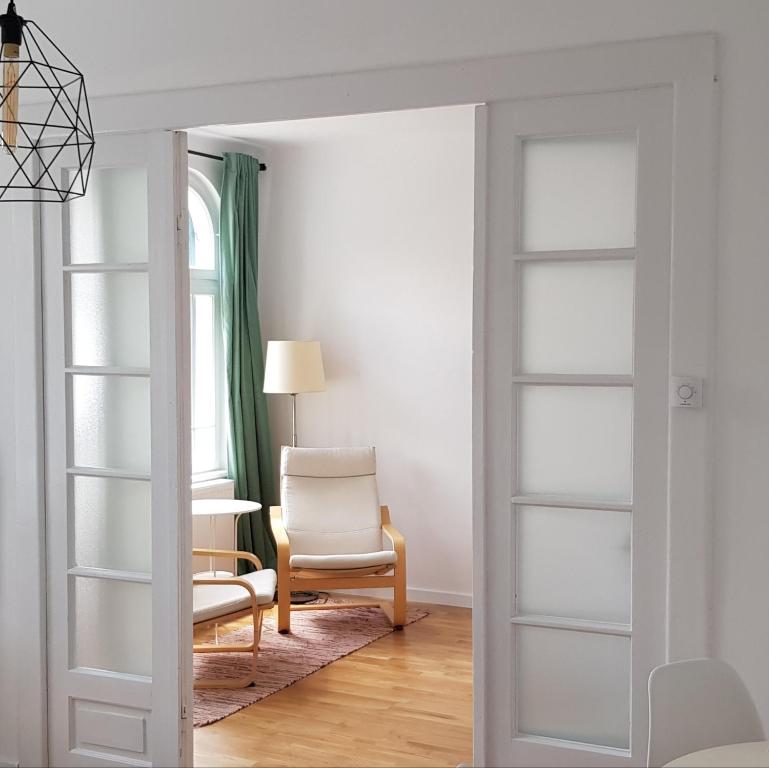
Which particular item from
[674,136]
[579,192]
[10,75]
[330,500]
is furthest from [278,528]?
[10,75]

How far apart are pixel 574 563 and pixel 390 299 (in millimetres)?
3466

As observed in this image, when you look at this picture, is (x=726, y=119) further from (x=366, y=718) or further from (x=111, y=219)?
(x=366, y=718)

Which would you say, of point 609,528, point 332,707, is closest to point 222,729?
point 332,707

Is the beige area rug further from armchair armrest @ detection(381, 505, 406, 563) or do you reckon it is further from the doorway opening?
armchair armrest @ detection(381, 505, 406, 563)

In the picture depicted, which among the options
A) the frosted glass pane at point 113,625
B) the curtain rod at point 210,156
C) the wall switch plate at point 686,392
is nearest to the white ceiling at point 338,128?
the curtain rod at point 210,156

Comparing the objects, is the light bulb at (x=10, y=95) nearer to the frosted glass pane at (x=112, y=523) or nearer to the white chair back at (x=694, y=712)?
the white chair back at (x=694, y=712)

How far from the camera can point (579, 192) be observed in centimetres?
301

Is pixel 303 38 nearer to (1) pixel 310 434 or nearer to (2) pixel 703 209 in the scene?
(2) pixel 703 209

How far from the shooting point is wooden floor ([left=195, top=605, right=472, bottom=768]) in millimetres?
3898

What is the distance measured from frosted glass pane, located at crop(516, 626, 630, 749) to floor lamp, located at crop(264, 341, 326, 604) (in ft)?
10.8

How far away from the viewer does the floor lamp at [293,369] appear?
20.3ft

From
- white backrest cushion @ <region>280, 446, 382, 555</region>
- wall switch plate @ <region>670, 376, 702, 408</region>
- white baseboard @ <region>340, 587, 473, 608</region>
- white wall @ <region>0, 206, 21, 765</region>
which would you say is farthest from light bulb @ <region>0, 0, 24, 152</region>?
white baseboard @ <region>340, 587, 473, 608</region>

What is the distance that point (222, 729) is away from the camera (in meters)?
4.18

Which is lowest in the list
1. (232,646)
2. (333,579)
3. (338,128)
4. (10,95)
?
(232,646)
